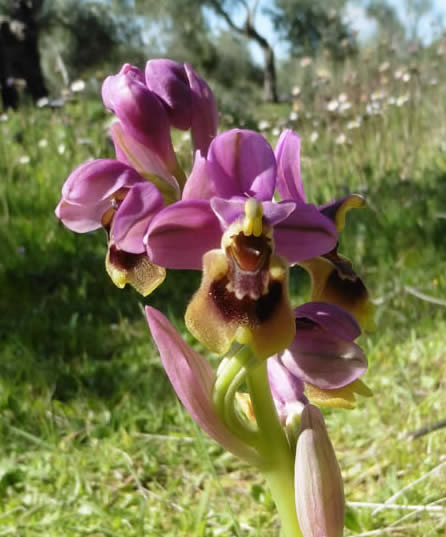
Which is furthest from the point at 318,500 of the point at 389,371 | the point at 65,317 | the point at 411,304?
the point at 65,317

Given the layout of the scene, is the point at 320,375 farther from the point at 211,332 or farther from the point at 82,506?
the point at 82,506

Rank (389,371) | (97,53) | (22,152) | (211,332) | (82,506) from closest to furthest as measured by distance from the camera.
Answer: (211,332) → (82,506) → (389,371) → (22,152) → (97,53)

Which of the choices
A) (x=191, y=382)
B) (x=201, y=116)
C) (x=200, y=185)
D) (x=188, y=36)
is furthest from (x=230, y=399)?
(x=188, y=36)

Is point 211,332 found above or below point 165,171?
below

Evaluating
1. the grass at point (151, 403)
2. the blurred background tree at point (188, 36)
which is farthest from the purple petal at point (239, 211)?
the blurred background tree at point (188, 36)

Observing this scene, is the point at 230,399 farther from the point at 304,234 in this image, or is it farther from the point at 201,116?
the point at 201,116

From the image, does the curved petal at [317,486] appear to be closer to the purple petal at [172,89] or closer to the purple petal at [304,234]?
the purple petal at [304,234]

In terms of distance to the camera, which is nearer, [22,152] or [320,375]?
[320,375]

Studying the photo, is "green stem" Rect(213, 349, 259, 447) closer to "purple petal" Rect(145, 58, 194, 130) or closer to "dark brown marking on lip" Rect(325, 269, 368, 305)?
"dark brown marking on lip" Rect(325, 269, 368, 305)
